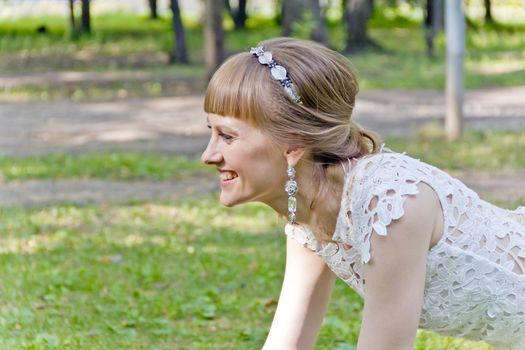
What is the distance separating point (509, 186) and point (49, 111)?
334 inches

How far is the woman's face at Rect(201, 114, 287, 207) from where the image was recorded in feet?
9.28

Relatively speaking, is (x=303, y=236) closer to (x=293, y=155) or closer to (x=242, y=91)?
(x=293, y=155)

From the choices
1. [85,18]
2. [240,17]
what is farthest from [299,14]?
[240,17]

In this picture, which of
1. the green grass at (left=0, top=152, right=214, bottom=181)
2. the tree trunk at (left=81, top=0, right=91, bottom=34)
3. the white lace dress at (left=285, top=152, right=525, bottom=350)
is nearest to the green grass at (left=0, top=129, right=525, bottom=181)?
the green grass at (left=0, top=152, right=214, bottom=181)

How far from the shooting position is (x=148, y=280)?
6152 millimetres

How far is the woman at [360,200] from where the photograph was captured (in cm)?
271

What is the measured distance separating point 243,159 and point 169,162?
8.31m

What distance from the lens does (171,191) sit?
9.61 metres

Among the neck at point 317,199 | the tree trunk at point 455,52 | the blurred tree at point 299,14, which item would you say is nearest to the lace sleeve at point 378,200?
the neck at point 317,199

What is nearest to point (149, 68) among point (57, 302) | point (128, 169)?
point (128, 169)

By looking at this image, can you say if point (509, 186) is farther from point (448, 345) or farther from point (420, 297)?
point (420, 297)

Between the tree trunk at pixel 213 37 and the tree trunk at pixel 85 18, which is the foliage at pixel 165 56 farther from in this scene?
the tree trunk at pixel 213 37

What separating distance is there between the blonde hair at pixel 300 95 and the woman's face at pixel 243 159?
3 cm

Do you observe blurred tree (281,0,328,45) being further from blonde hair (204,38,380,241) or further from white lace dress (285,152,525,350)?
blonde hair (204,38,380,241)
